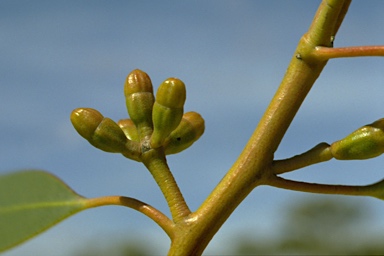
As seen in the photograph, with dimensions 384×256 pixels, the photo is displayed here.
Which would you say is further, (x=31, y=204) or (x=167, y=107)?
(x=31, y=204)

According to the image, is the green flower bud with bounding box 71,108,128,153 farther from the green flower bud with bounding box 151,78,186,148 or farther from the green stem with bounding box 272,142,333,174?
the green stem with bounding box 272,142,333,174

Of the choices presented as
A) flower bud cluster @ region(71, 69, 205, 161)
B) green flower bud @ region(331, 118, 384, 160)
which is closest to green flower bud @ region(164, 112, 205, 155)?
flower bud cluster @ region(71, 69, 205, 161)

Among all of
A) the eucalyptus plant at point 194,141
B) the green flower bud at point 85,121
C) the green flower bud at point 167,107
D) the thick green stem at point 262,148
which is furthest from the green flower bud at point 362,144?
the green flower bud at point 85,121

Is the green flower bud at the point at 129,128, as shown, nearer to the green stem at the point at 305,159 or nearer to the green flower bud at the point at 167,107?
the green flower bud at the point at 167,107

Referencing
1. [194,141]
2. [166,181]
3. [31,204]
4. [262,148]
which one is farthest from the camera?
[31,204]

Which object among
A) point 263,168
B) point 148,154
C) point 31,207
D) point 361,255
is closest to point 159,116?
point 148,154

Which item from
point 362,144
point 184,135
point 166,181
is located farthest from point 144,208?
point 362,144

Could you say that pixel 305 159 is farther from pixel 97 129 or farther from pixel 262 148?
pixel 97 129
